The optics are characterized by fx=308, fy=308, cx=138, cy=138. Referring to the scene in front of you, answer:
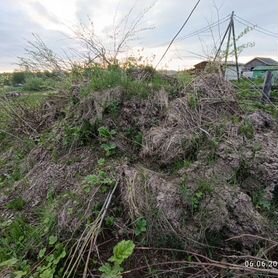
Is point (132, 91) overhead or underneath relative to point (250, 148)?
overhead

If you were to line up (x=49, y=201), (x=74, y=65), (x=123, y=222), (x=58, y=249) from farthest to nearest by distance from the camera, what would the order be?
1. (x=74, y=65)
2. (x=49, y=201)
3. (x=123, y=222)
4. (x=58, y=249)

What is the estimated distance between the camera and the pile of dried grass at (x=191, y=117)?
98.3 inches

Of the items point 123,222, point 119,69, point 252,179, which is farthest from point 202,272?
point 119,69

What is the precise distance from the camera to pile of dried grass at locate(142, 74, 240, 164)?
2498mm

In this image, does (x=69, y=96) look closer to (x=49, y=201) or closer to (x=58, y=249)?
(x=49, y=201)

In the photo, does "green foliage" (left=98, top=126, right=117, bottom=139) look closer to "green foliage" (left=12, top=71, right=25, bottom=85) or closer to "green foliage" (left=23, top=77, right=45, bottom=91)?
"green foliage" (left=23, top=77, right=45, bottom=91)

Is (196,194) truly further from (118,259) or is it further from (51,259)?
(51,259)

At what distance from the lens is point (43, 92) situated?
400cm

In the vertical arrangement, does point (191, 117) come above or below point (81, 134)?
above

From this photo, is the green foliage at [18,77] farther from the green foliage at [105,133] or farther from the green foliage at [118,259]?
the green foliage at [118,259]

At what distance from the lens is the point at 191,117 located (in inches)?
108

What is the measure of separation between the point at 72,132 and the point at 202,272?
1760 millimetres
